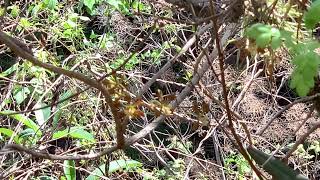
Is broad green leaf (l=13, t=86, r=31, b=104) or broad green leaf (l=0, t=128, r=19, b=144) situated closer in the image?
broad green leaf (l=0, t=128, r=19, b=144)

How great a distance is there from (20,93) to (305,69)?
1640 mm

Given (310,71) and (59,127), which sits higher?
(310,71)

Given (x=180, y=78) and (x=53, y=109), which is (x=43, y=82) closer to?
(x=53, y=109)

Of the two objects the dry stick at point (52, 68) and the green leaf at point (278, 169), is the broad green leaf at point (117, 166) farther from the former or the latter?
the green leaf at point (278, 169)

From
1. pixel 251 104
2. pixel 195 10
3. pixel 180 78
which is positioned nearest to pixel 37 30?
pixel 180 78

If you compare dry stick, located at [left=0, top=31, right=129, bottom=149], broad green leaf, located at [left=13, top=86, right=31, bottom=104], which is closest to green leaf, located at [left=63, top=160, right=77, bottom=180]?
broad green leaf, located at [left=13, top=86, right=31, bottom=104]

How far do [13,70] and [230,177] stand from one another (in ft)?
3.34

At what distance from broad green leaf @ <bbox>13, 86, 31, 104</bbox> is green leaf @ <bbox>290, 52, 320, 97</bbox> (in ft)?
5.16

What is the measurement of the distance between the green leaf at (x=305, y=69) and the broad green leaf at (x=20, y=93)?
5.16 feet

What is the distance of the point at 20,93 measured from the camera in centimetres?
230

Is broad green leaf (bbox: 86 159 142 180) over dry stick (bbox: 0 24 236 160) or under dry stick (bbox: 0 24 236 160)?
under

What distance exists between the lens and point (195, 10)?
152cm

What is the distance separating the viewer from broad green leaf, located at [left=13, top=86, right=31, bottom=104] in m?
2.27

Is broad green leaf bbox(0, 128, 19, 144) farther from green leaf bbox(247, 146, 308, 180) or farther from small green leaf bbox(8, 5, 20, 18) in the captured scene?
green leaf bbox(247, 146, 308, 180)
